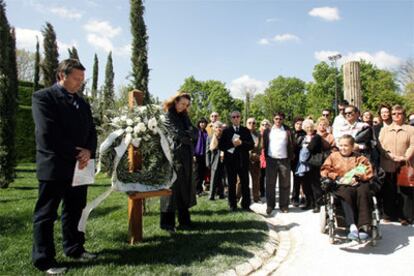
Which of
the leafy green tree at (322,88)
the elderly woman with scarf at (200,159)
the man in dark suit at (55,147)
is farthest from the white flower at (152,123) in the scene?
the leafy green tree at (322,88)

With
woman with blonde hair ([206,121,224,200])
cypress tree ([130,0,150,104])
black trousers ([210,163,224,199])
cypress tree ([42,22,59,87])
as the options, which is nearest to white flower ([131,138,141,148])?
woman with blonde hair ([206,121,224,200])

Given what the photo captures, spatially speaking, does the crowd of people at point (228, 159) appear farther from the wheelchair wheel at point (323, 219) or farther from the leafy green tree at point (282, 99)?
the leafy green tree at point (282, 99)

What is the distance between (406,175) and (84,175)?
533cm

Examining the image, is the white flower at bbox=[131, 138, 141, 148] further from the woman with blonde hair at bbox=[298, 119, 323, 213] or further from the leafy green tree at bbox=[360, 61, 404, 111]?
the leafy green tree at bbox=[360, 61, 404, 111]

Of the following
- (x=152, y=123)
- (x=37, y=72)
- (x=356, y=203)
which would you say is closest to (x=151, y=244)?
(x=152, y=123)

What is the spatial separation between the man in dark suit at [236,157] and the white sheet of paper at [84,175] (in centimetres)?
342

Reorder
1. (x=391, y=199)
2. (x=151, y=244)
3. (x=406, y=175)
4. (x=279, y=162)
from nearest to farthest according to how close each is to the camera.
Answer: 1. (x=151, y=244)
2. (x=406, y=175)
3. (x=391, y=199)
4. (x=279, y=162)

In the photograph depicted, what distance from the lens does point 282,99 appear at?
61438 mm

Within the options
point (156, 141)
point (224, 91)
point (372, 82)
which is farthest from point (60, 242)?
point (224, 91)

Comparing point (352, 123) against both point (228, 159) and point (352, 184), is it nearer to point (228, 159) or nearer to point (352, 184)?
point (352, 184)

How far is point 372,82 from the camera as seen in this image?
43.2 metres

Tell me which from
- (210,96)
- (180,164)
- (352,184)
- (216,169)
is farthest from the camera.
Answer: (210,96)

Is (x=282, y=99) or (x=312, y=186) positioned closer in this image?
(x=312, y=186)

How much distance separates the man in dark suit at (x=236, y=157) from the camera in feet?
23.2
